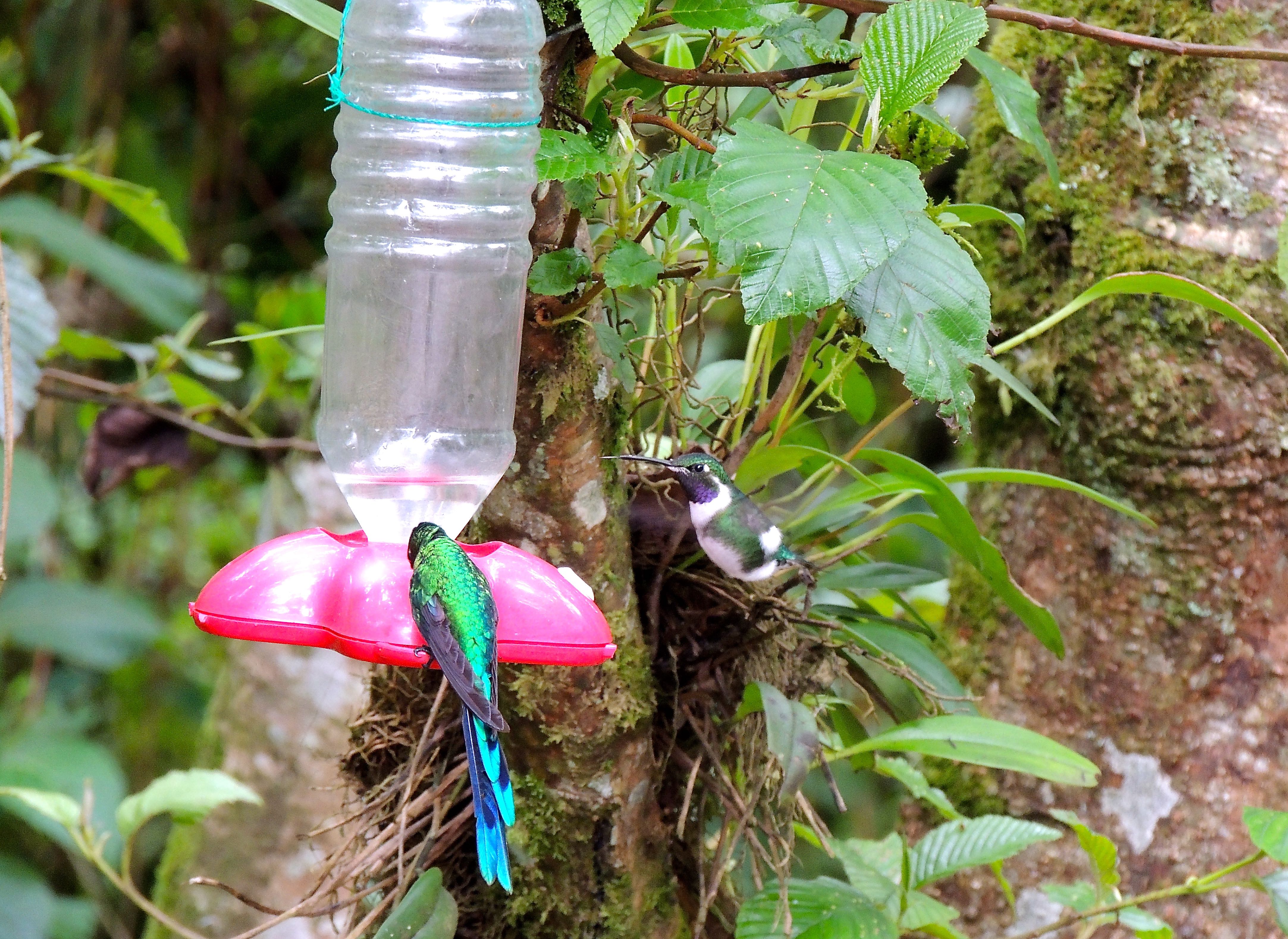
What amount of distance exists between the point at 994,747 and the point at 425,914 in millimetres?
720

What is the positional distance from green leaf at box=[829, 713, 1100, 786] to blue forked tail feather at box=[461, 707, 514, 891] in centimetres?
59

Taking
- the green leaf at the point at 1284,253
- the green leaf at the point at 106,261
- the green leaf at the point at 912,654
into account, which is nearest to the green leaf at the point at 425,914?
the green leaf at the point at 912,654

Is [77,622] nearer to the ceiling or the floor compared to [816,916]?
nearer to the floor

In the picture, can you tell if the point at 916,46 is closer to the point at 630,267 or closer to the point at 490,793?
the point at 630,267

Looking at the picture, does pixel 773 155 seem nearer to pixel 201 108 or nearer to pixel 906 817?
pixel 906 817

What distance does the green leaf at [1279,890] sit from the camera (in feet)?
5.05

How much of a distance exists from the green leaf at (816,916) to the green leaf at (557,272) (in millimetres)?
784

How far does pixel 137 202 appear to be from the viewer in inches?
95.7

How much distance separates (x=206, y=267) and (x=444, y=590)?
13.7 feet

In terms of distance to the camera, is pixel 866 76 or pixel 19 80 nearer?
pixel 866 76

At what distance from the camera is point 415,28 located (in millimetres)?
1776

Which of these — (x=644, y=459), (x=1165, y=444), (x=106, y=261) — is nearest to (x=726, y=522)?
(x=644, y=459)

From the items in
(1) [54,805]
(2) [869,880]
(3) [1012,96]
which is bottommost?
(1) [54,805]

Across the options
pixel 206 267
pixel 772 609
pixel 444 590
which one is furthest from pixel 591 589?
pixel 206 267
